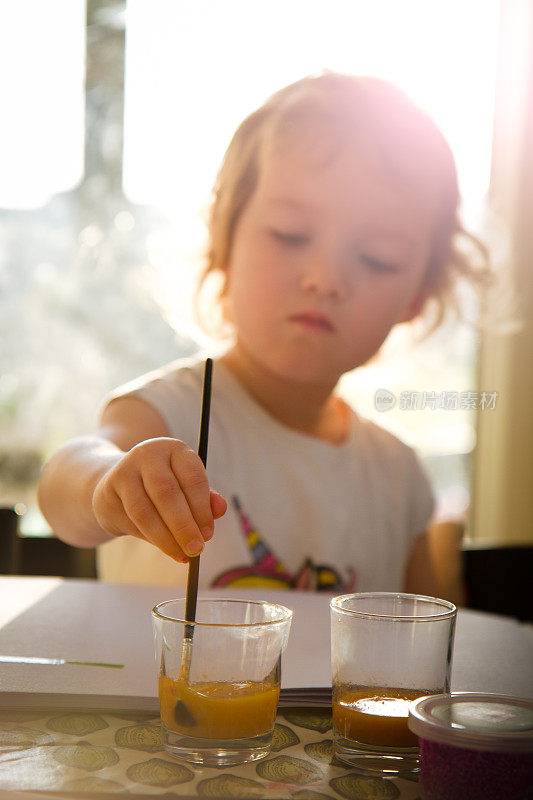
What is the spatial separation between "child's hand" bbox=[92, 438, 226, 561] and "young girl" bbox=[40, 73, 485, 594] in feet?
1.02

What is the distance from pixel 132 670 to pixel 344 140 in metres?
0.61

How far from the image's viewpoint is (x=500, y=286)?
1323 millimetres

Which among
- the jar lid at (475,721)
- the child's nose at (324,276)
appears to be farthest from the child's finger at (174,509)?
the child's nose at (324,276)

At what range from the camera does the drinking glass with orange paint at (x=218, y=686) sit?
354mm

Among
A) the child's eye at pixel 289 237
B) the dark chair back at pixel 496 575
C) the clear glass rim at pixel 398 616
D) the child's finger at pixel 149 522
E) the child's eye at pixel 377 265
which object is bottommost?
the dark chair back at pixel 496 575

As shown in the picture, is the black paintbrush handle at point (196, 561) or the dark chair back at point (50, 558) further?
the dark chair back at point (50, 558)

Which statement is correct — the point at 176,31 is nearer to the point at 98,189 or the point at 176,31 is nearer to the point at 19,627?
the point at 98,189

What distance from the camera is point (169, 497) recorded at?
396 millimetres

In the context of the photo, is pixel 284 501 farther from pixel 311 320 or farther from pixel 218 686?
pixel 218 686

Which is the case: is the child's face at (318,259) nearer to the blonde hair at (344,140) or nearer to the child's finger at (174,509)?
the blonde hair at (344,140)

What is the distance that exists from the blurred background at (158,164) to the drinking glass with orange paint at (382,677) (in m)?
0.85

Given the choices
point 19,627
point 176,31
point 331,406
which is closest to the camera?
point 19,627

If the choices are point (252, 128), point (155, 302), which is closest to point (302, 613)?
point (252, 128)

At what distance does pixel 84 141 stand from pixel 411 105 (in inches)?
24.0
